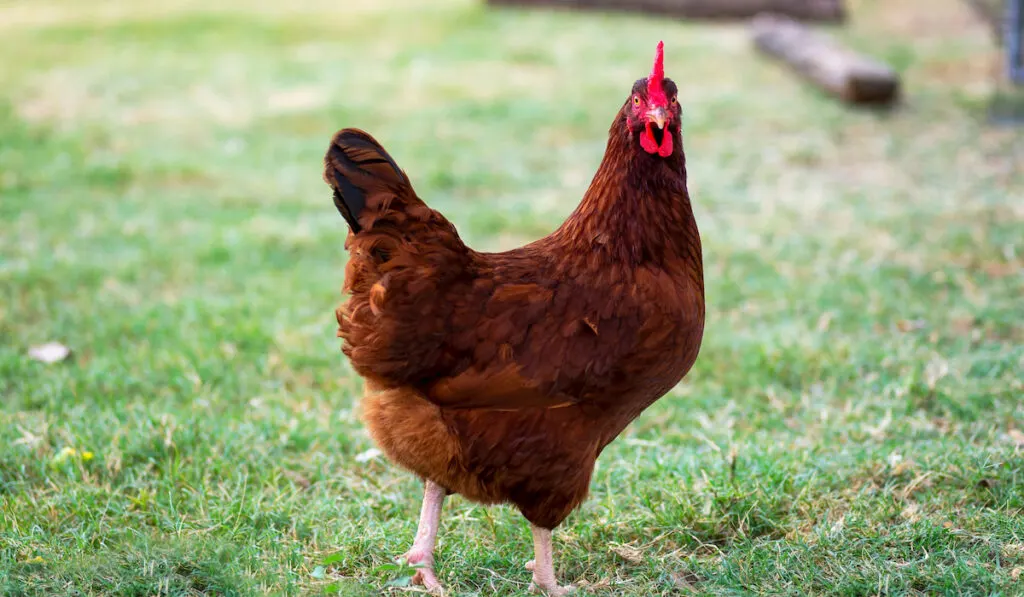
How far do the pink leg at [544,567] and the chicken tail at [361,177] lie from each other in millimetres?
1131

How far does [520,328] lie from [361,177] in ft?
2.22

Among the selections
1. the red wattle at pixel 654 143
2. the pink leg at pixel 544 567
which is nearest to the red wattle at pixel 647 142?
the red wattle at pixel 654 143

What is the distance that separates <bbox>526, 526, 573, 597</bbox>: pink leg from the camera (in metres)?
3.25

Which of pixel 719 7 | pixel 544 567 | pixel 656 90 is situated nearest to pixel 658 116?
pixel 656 90

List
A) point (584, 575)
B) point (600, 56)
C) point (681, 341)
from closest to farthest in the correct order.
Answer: point (681, 341) → point (584, 575) → point (600, 56)

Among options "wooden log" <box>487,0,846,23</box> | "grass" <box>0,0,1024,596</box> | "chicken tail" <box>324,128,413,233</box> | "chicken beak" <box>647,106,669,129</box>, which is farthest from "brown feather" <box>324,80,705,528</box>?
"wooden log" <box>487,0,846,23</box>

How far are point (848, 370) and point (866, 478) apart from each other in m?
1.16

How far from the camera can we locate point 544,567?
10.7ft

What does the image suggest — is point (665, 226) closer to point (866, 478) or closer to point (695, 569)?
point (695, 569)

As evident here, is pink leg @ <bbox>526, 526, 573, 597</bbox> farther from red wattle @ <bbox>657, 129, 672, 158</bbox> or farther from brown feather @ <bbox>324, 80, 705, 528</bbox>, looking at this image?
red wattle @ <bbox>657, 129, 672, 158</bbox>

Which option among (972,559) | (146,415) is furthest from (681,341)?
(146,415)

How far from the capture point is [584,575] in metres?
3.41

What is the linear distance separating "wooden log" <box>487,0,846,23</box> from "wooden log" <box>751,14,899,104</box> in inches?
90.8

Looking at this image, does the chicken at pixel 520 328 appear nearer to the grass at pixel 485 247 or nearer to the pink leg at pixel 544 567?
the pink leg at pixel 544 567
